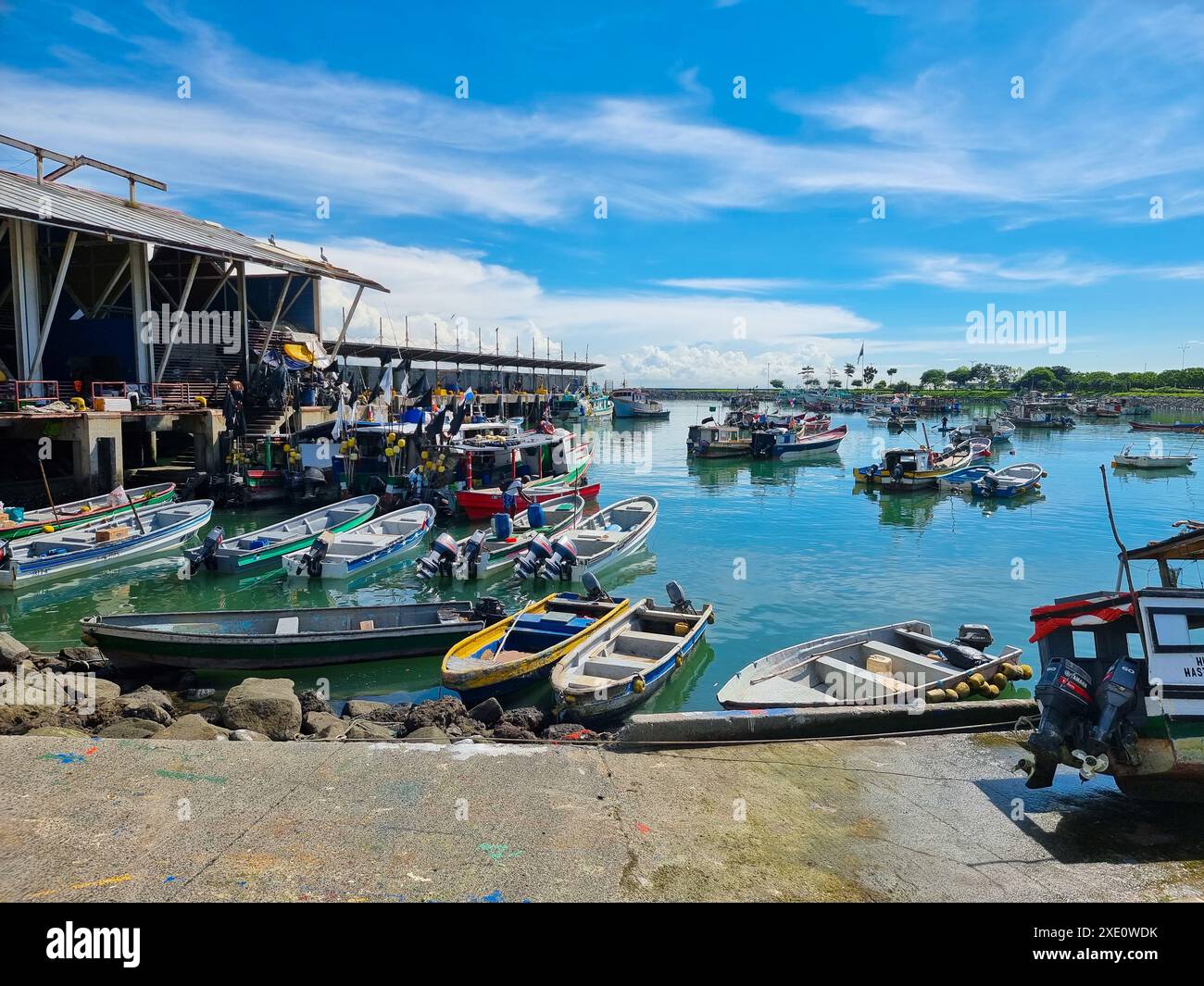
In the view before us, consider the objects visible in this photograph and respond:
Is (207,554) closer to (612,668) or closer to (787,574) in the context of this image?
(612,668)

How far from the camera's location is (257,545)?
22125mm

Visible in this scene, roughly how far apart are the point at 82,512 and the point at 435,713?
1974 cm

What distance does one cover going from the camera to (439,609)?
621 inches

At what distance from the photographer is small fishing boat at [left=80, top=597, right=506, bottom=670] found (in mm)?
13805

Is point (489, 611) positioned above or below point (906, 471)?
below

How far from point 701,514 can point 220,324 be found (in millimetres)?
25683

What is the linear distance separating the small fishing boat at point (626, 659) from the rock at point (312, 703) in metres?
3.59

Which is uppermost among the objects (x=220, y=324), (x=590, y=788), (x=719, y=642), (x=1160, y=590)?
(x=220, y=324)

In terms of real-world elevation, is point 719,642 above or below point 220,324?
below

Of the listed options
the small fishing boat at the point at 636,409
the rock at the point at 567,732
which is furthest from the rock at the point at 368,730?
the small fishing boat at the point at 636,409

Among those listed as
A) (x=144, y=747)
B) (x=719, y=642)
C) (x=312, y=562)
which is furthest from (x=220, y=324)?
(x=144, y=747)

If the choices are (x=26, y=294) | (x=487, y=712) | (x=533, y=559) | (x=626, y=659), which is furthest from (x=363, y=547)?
(x=26, y=294)

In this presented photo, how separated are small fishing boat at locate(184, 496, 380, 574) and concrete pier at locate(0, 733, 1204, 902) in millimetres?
14237
